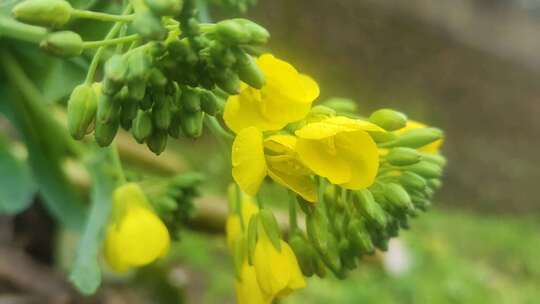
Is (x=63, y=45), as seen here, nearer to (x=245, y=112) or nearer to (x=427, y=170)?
(x=245, y=112)

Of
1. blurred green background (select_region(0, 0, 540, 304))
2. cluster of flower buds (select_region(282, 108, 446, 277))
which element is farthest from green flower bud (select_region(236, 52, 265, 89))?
blurred green background (select_region(0, 0, 540, 304))

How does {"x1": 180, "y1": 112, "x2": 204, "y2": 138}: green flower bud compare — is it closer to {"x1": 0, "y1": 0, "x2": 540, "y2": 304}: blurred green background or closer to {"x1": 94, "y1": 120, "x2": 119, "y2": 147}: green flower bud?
{"x1": 94, "y1": 120, "x2": 119, "y2": 147}: green flower bud

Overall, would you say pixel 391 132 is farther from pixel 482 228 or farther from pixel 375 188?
pixel 482 228

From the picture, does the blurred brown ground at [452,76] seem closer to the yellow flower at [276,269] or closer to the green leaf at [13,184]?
the green leaf at [13,184]

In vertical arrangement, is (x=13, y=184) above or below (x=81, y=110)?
below

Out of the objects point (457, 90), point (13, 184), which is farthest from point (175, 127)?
point (457, 90)

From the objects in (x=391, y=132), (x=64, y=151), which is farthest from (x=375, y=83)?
(x=391, y=132)
